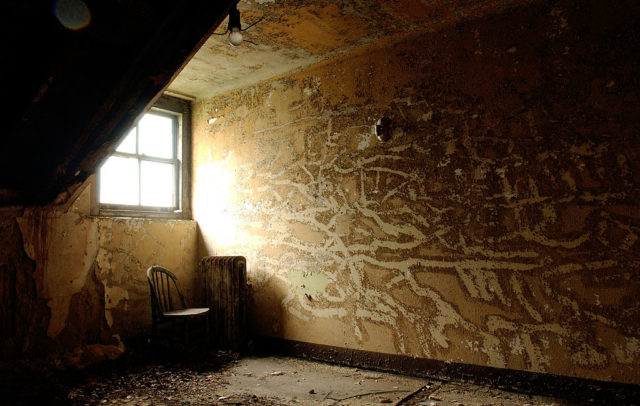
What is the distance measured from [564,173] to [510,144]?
368 mm

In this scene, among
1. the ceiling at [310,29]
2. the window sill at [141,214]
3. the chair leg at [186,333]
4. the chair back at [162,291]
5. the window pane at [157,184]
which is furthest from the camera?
the window pane at [157,184]

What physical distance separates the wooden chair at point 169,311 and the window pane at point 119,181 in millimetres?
758

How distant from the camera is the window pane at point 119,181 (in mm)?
3758

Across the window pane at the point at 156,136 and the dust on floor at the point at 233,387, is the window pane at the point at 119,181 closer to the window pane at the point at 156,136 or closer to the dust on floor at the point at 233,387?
the window pane at the point at 156,136

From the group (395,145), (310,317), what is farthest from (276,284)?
(395,145)

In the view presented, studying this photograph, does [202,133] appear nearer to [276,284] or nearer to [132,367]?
[276,284]

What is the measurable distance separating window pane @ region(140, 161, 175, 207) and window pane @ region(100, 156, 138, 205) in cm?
9

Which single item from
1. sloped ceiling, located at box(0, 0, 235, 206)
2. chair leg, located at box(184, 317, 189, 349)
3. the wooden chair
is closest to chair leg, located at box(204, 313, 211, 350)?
the wooden chair

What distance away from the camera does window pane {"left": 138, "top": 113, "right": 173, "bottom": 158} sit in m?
4.11

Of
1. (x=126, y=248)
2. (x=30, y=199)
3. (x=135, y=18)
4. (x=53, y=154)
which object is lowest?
(x=126, y=248)

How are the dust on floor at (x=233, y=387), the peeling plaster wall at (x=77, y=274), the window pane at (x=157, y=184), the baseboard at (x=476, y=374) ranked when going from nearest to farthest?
the baseboard at (x=476, y=374), the dust on floor at (x=233, y=387), the peeling plaster wall at (x=77, y=274), the window pane at (x=157, y=184)

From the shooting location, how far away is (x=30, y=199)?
9.42 feet

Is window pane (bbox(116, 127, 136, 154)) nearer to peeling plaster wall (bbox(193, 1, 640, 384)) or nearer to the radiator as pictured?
peeling plaster wall (bbox(193, 1, 640, 384))

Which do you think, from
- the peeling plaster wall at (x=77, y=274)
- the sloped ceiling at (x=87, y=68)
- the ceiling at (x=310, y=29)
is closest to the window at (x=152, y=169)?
the peeling plaster wall at (x=77, y=274)
